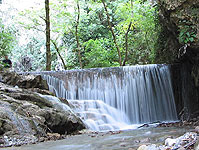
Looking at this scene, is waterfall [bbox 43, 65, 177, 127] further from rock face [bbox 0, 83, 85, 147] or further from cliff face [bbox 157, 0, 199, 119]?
rock face [bbox 0, 83, 85, 147]

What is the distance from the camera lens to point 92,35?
2152cm

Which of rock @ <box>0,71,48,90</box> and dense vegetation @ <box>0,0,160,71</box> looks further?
dense vegetation @ <box>0,0,160,71</box>

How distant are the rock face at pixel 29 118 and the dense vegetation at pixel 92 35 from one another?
5.27 metres

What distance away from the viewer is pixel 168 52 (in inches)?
364

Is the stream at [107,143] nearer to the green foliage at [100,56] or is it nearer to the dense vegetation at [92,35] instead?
the dense vegetation at [92,35]

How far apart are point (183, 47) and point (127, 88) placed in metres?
2.93

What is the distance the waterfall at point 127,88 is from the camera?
8859 mm

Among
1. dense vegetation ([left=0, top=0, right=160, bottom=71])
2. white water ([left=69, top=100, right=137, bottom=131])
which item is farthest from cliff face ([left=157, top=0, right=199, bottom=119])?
white water ([left=69, top=100, right=137, bottom=131])

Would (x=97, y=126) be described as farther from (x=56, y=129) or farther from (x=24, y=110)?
(x=24, y=110)

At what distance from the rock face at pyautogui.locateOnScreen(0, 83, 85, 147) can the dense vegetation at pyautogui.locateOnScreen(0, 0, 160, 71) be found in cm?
527

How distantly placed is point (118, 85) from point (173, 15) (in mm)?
3821

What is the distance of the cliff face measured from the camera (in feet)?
20.1

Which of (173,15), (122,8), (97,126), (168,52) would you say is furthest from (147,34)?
(97,126)

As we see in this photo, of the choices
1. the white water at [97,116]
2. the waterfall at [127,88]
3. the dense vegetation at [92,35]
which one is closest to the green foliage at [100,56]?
the dense vegetation at [92,35]
